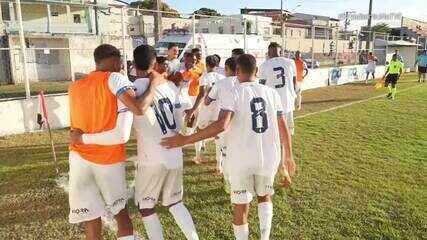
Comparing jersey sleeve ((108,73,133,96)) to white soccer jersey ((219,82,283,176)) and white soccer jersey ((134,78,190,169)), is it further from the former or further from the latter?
white soccer jersey ((219,82,283,176))

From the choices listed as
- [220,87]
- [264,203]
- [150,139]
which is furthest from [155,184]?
[220,87]

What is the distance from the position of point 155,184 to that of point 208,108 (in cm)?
312

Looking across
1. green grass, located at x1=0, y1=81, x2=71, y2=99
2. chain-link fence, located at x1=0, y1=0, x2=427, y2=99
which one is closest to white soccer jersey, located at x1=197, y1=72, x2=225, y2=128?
chain-link fence, located at x1=0, y1=0, x2=427, y2=99

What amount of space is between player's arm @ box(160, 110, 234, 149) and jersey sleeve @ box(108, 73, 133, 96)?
2.06ft

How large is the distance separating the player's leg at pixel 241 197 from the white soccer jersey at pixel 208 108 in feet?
8.97

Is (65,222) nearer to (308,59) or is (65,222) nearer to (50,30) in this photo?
(308,59)

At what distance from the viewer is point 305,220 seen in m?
5.20

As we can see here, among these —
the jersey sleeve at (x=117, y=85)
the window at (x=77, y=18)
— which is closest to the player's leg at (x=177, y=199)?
the jersey sleeve at (x=117, y=85)

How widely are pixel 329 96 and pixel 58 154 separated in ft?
43.4

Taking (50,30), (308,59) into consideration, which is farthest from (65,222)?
(50,30)

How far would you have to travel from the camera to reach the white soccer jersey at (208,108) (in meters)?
6.79

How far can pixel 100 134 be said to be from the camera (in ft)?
11.8

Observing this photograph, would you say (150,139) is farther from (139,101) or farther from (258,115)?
(258,115)

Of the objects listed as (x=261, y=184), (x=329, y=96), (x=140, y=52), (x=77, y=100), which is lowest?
(x=329, y=96)
